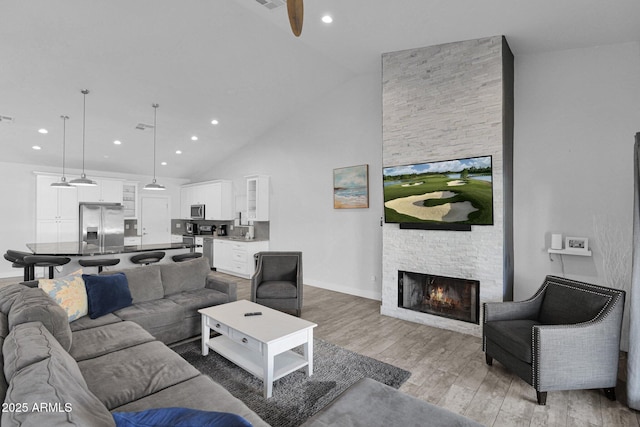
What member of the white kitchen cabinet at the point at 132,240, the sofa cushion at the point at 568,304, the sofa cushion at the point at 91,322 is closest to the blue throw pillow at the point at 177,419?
the sofa cushion at the point at 91,322

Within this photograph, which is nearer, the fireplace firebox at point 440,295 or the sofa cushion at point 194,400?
the sofa cushion at point 194,400

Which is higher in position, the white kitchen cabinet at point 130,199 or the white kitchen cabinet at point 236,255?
the white kitchen cabinet at point 130,199

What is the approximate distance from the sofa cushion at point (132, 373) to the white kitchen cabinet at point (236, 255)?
173 inches

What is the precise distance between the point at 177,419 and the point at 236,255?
612cm

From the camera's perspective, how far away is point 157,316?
319cm

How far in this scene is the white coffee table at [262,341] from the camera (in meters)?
2.46

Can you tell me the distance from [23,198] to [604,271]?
9.92m

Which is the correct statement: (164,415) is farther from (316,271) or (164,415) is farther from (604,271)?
(316,271)

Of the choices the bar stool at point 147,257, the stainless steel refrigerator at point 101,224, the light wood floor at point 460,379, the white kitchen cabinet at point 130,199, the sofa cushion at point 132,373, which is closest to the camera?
the sofa cushion at point 132,373

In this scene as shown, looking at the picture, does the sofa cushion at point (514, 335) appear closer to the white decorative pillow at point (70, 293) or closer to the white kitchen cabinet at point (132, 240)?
the white decorative pillow at point (70, 293)

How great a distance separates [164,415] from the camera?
1000 millimetres

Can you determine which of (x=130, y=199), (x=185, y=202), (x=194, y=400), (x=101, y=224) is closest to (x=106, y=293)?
(x=194, y=400)

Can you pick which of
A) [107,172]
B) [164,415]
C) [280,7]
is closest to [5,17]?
[280,7]

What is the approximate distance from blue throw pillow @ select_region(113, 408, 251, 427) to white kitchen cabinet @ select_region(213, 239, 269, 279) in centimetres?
573
